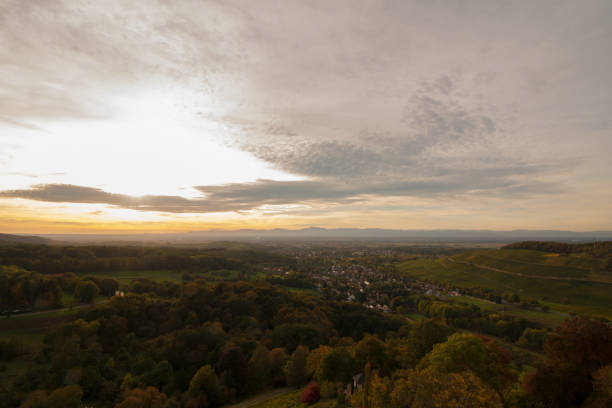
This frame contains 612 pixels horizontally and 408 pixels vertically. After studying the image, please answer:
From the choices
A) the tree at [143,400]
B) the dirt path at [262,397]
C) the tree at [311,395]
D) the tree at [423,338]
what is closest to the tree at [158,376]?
the tree at [143,400]

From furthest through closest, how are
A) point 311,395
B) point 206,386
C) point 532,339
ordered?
point 532,339, point 206,386, point 311,395

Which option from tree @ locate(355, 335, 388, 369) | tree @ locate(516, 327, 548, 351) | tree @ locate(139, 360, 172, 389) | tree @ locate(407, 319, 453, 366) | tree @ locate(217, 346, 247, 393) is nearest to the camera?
tree @ locate(407, 319, 453, 366)

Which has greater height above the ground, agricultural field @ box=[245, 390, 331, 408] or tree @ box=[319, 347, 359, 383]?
tree @ box=[319, 347, 359, 383]

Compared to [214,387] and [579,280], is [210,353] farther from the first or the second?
[579,280]

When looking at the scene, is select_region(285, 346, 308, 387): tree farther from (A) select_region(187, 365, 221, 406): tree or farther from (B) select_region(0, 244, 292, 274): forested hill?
(B) select_region(0, 244, 292, 274): forested hill

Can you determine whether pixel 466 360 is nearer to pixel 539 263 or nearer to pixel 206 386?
pixel 206 386

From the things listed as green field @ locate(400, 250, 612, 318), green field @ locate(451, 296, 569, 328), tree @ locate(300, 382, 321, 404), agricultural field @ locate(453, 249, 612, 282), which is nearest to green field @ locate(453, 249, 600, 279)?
agricultural field @ locate(453, 249, 612, 282)

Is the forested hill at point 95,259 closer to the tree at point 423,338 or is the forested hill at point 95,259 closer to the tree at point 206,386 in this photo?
the tree at point 206,386

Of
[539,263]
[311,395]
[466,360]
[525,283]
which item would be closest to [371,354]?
[311,395]
